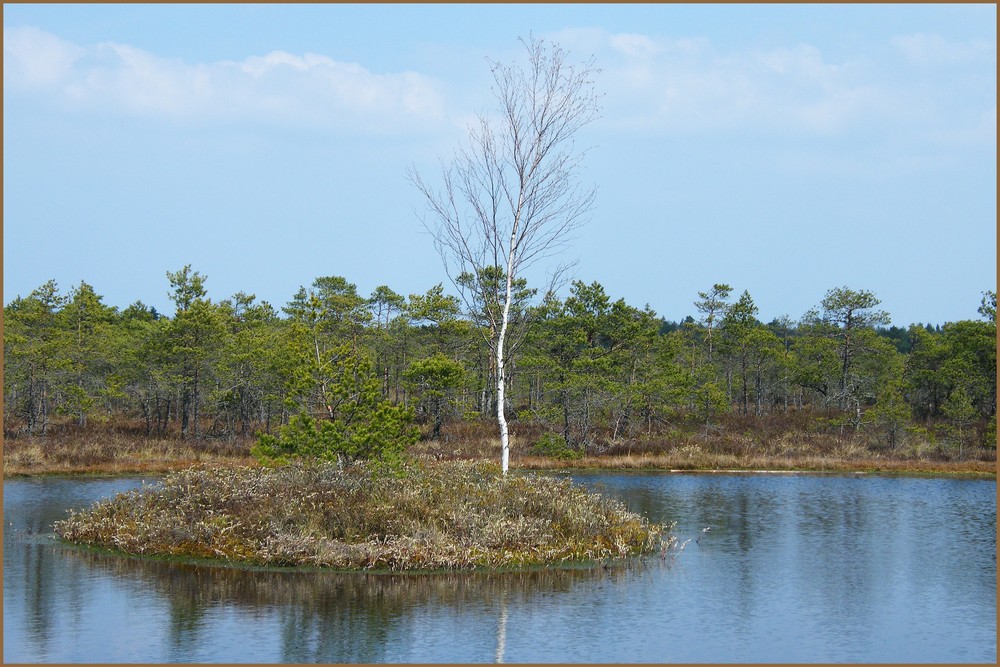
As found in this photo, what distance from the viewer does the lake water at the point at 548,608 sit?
13.8 metres

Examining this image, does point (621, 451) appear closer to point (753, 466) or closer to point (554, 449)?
point (554, 449)

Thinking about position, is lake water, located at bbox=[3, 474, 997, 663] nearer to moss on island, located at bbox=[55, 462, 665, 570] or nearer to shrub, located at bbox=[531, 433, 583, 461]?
moss on island, located at bbox=[55, 462, 665, 570]

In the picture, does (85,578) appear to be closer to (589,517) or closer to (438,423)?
(589,517)

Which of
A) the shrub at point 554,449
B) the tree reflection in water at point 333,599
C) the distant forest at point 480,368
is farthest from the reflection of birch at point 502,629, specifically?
the shrub at point 554,449

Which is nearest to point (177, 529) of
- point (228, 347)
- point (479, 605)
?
point (479, 605)

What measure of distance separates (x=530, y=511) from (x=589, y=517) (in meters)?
1.44

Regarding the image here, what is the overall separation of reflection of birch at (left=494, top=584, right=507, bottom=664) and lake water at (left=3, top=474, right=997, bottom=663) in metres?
0.03

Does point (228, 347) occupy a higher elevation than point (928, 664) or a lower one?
higher

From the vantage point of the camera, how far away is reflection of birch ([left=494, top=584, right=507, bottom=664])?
13.4 m

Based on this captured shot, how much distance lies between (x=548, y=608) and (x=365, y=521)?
17.1 feet

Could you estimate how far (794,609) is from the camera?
17094 millimetres

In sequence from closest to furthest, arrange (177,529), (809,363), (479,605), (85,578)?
(479,605) → (85,578) → (177,529) → (809,363)

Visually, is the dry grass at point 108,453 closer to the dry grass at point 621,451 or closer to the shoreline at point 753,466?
the dry grass at point 621,451

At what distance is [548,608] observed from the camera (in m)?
16.4
